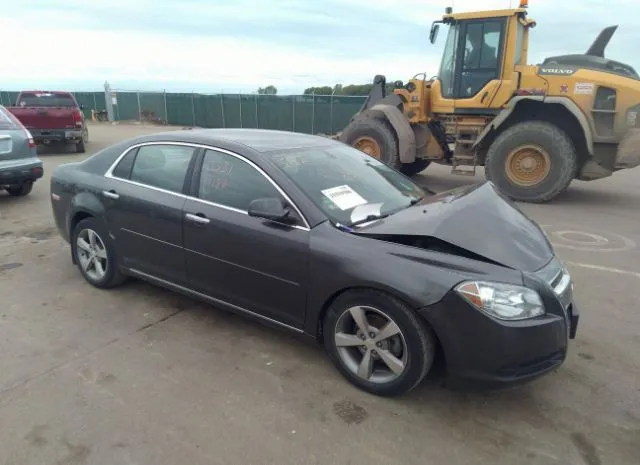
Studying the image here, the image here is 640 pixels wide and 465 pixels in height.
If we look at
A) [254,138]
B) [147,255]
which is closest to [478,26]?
[254,138]

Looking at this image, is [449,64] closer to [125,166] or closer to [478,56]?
[478,56]

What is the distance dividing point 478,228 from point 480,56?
691cm

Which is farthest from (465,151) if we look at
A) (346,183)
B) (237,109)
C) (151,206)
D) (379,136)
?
(237,109)

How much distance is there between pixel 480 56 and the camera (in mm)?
8828

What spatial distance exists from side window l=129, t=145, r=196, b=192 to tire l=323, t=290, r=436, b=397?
5.40 feet

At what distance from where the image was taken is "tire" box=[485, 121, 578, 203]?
26.4ft

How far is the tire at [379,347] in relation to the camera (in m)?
2.70

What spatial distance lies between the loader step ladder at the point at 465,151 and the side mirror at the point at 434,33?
6.00 ft

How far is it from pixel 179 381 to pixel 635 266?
186 inches

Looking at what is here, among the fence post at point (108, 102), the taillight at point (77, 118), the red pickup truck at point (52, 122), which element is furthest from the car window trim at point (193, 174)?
the fence post at point (108, 102)

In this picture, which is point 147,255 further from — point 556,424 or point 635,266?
point 635,266

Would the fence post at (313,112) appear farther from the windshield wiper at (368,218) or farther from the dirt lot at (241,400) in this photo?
the windshield wiper at (368,218)

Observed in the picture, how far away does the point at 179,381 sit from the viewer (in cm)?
306

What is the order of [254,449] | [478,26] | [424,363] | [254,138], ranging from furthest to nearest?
[478,26]
[254,138]
[424,363]
[254,449]
